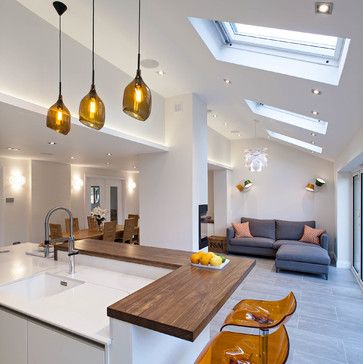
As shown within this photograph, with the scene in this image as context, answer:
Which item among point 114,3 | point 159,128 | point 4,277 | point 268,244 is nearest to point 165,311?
point 4,277

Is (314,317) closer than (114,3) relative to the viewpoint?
No

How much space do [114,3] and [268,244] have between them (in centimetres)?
588

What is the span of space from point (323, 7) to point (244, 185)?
257 inches

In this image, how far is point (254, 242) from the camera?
6.55m

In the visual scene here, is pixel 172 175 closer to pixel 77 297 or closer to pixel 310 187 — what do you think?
pixel 77 297

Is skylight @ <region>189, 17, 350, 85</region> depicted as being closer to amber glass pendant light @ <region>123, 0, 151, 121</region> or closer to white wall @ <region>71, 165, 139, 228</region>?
amber glass pendant light @ <region>123, 0, 151, 121</region>

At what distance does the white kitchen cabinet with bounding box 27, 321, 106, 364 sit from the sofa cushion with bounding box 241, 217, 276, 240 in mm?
6339

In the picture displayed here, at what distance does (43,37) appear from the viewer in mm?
2633

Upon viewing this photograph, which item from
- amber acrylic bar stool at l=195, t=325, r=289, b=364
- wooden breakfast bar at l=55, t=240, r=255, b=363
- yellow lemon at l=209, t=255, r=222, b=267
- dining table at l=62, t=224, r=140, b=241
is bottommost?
dining table at l=62, t=224, r=140, b=241

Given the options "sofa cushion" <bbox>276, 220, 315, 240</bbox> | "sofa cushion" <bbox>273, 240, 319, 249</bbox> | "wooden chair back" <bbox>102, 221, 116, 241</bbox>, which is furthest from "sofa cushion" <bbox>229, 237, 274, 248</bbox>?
"wooden chair back" <bbox>102, 221, 116, 241</bbox>

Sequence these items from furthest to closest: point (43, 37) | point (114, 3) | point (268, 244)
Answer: point (268, 244) < point (43, 37) < point (114, 3)

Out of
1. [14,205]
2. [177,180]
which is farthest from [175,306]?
[14,205]

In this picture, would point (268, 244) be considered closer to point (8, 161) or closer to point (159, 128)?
point (159, 128)

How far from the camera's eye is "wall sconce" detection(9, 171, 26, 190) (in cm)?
575
